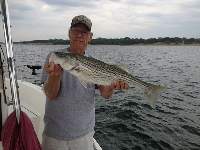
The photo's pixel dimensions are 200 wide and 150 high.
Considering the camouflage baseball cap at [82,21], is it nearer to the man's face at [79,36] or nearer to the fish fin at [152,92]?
the man's face at [79,36]

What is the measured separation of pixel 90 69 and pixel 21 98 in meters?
4.50

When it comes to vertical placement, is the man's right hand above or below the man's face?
below

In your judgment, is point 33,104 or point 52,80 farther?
point 33,104

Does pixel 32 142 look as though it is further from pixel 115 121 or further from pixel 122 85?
pixel 115 121

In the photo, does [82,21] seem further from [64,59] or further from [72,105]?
[72,105]

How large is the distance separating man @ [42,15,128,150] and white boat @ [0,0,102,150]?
0.43 metres

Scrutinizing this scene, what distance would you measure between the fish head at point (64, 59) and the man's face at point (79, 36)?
0.48m

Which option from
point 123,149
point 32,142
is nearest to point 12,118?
point 32,142

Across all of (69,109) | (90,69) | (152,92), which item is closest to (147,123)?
(152,92)

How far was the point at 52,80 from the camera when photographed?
4.23 metres

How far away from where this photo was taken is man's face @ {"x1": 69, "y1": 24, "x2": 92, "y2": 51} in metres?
4.54

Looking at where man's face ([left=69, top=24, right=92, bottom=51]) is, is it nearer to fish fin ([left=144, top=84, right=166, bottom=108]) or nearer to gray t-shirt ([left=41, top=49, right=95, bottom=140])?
gray t-shirt ([left=41, top=49, right=95, bottom=140])

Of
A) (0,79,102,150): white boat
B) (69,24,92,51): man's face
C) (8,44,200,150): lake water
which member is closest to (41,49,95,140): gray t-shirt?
(69,24,92,51): man's face

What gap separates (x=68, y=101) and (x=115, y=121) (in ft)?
30.7
